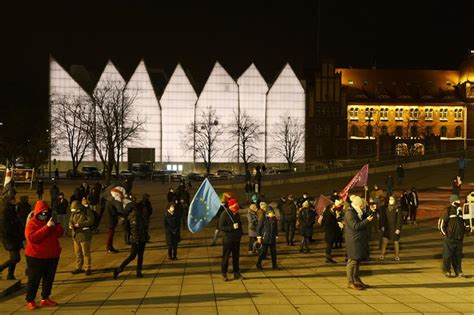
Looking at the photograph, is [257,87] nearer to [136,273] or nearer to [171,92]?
[171,92]

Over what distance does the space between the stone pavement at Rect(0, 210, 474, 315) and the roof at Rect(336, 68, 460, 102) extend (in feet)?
255

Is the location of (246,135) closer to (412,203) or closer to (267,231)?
(412,203)

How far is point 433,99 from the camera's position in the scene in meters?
92.2

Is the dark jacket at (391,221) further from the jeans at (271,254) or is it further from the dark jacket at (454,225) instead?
the jeans at (271,254)

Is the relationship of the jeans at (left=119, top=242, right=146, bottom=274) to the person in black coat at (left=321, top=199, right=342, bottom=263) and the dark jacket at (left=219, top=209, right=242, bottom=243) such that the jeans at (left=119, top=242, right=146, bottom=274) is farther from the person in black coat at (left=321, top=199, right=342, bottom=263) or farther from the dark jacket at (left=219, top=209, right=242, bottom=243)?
the person in black coat at (left=321, top=199, right=342, bottom=263)

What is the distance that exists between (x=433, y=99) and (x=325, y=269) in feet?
273

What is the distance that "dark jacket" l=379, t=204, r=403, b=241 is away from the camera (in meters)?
15.9

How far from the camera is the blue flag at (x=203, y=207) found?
1359 cm

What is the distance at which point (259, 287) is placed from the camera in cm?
1198

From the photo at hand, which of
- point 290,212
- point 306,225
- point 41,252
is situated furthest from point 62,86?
point 41,252

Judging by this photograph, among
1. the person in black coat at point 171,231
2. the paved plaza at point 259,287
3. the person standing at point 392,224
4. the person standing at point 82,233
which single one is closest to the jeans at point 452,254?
the paved plaza at point 259,287

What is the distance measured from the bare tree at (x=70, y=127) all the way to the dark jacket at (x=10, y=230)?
214ft

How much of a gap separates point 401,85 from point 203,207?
8658 cm

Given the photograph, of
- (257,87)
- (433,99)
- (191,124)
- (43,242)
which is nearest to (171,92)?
(191,124)
